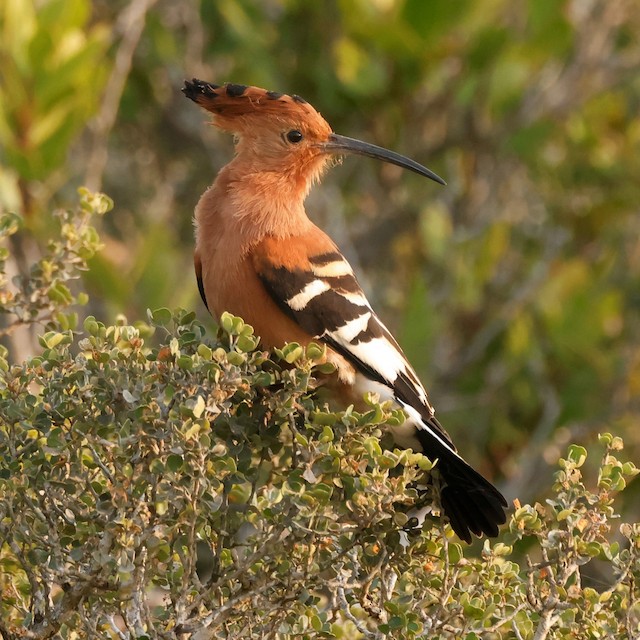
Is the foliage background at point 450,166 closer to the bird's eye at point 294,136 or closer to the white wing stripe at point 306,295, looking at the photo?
the bird's eye at point 294,136

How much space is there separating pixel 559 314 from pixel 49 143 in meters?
2.33

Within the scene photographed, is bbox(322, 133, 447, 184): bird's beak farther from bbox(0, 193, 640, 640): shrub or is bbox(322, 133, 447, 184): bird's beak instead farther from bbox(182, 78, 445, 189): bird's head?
bbox(0, 193, 640, 640): shrub

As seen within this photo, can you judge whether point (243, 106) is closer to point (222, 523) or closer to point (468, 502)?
point (468, 502)

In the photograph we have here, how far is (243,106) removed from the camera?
3.19 meters

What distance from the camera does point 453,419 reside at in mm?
5238

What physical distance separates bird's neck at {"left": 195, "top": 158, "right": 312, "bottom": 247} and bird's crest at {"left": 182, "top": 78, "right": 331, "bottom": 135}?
0.15 meters

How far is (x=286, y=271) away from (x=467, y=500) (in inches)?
28.5

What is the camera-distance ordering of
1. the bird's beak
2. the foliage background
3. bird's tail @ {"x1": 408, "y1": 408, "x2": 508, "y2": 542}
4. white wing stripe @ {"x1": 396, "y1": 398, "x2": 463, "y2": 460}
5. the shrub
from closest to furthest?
the shrub < bird's tail @ {"x1": 408, "y1": 408, "x2": 508, "y2": 542} < white wing stripe @ {"x1": 396, "y1": 398, "x2": 463, "y2": 460} < the bird's beak < the foliage background

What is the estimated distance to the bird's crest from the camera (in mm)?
3162

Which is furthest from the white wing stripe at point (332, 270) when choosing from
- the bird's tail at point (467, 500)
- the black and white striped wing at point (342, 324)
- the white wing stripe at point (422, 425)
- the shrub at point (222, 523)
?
the shrub at point (222, 523)

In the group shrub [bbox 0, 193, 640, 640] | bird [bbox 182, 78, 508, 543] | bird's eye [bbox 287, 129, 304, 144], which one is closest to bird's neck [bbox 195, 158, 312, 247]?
bird [bbox 182, 78, 508, 543]

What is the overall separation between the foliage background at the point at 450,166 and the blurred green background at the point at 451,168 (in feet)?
0.04

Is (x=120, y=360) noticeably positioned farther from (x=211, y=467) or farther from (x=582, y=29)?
(x=582, y=29)

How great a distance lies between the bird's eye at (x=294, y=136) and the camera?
320 cm
